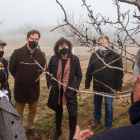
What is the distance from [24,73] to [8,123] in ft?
5.10

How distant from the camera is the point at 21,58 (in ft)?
9.77

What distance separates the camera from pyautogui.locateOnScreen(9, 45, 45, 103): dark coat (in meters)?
2.99

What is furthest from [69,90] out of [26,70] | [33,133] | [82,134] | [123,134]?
[123,134]

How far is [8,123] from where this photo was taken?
153 centimetres

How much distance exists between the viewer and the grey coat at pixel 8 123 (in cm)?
150

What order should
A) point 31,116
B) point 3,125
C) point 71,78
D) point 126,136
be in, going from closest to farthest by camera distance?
point 126,136, point 3,125, point 71,78, point 31,116

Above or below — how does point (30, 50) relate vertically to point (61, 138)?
above

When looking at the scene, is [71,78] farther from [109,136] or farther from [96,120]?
[109,136]

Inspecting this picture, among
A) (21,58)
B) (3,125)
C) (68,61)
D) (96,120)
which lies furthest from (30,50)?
(96,120)

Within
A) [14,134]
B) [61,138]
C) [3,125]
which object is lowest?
[61,138]

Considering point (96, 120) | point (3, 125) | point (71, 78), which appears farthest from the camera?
point (96, 120)

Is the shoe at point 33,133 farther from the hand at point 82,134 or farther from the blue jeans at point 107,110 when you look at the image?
the hand at point 82,134

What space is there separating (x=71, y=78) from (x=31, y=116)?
1.17 meters

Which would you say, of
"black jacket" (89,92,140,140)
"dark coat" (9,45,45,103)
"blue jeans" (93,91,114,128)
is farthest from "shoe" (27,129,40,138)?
"black jacket" (89,92,140,140)
